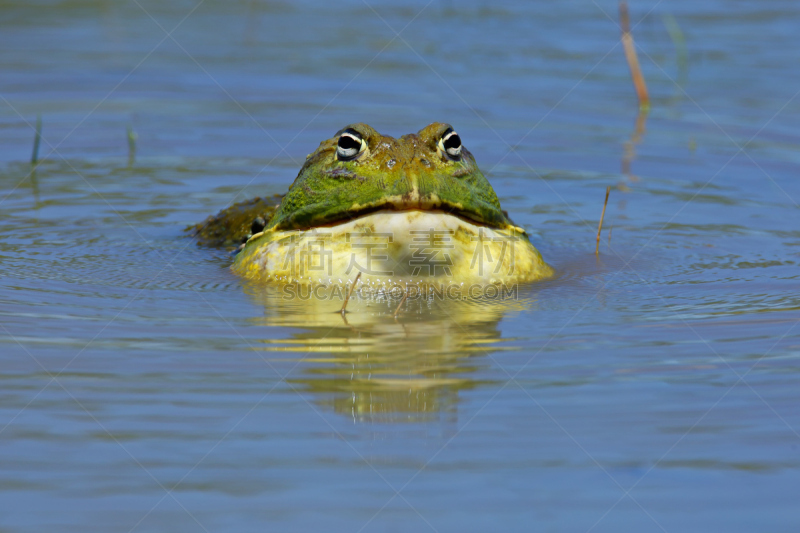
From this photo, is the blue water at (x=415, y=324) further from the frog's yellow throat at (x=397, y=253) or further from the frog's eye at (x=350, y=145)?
the frog's eye at (x=350, y=145)

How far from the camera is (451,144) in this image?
5.64 meters

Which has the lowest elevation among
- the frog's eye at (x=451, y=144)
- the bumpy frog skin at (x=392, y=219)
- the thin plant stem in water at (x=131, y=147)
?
the thin plant stem in water at (x=131, y=147)

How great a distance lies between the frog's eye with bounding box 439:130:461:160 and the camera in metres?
5.59

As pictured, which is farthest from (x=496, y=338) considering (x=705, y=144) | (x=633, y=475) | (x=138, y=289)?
(x=705, y=144)

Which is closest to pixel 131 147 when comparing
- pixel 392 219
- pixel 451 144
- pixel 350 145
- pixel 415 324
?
pixel 350 145

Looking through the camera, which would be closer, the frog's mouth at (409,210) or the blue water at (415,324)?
the blue water at (415,324)

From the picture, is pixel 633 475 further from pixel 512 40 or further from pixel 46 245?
pixel 512 40

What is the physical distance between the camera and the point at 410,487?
3352 mm

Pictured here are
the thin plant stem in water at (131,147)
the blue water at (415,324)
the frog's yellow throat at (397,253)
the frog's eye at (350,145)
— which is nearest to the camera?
the blue water at (415,324)

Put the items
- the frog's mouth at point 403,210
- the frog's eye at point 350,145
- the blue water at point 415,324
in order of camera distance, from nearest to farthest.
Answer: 1. the blue water at point 415,324
2. the frog's mouth at point 403,210
3. the frog's eye at point 350,145

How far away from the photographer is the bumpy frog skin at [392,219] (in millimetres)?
5344

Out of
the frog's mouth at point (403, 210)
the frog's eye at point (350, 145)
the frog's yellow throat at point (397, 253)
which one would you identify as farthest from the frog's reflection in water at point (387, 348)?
the frog's eye at point (350, 145)

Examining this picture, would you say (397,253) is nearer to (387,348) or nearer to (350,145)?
(350,145)

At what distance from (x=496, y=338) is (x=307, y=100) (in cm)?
728
